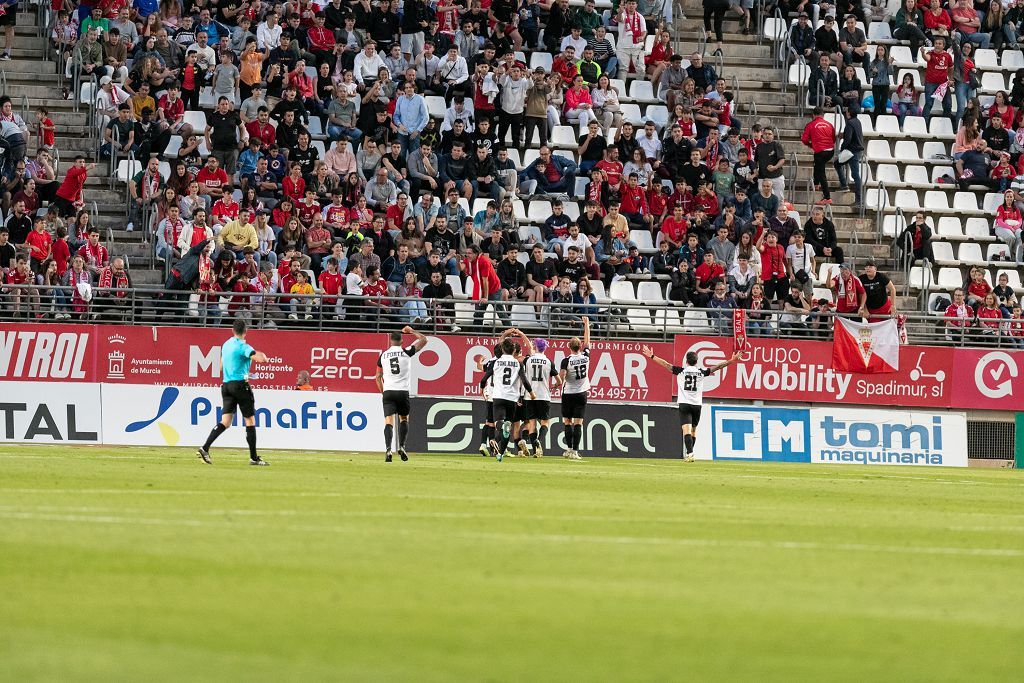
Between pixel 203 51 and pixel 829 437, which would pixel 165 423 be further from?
pixel 829 437

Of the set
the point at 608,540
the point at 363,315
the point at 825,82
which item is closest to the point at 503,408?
the point at 363,315

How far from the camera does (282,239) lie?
31.2 meters

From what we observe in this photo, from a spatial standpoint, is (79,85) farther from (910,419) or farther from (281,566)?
(281,566)

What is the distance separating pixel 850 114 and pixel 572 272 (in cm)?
881

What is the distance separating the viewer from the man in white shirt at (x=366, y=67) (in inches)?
1335

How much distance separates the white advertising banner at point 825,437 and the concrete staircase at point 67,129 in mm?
11209

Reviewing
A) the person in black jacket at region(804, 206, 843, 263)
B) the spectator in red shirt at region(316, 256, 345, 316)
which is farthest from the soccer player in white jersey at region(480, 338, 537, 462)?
the person in black jacket at region(804, 206, 843, 263)

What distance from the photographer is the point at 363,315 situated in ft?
100

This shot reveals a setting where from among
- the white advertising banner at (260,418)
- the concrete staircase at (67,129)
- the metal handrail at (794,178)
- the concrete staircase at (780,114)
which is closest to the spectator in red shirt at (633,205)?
the concrete staircase at (780,114)

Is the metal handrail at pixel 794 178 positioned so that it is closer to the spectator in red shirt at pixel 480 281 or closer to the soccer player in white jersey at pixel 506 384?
the spectator in red shirt at pixel 480 281

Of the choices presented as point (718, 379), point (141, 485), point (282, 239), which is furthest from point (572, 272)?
point (141, 485)

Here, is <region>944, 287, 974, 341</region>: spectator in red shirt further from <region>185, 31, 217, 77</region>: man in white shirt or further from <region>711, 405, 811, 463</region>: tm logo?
<region>185, 31, 217, 77</region>: man in white shirt

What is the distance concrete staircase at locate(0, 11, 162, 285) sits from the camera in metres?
31.6

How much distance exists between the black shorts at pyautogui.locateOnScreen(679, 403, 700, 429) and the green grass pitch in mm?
13205
